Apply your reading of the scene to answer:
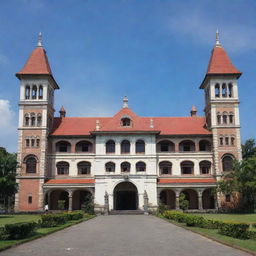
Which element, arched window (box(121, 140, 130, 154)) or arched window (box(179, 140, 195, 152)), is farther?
arched window (box(179, 140, 195, 152))

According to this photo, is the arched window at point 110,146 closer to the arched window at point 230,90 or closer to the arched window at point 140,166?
the arched window at point 140,166

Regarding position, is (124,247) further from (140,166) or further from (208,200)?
(208,200)

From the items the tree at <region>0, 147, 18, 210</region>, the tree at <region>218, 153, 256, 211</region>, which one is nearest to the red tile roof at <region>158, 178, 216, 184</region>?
the tree at <region>218, 153, 256, 211</region>

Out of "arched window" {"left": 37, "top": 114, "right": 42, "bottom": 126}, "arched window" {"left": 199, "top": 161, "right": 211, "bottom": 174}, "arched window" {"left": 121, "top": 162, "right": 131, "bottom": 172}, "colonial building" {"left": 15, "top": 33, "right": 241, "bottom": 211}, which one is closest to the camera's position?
"colonial building" {"left": 15, "top": 33, "right": 241, "bottom": 211}

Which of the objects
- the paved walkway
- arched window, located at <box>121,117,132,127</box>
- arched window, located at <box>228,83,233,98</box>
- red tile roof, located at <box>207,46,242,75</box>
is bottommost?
the paved walkway

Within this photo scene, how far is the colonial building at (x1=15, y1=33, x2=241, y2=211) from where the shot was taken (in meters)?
45.0

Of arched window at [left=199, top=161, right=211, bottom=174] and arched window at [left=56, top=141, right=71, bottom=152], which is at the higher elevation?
arched window at [left=56, top=141, right=71, bottom=152]

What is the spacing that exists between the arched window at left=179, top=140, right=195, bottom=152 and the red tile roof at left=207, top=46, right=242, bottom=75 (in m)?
10.4

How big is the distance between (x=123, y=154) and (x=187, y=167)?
9.55 metres

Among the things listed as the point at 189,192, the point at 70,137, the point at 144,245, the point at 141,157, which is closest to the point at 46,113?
the point at 70,137

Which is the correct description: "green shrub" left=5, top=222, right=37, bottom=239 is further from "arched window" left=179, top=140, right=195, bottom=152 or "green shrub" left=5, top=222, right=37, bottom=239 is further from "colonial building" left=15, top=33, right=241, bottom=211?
"arched window" left=179, top=140, right=195, bottom=152

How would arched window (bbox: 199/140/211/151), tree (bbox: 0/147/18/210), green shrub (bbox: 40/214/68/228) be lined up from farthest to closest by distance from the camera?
arched window (bbox: 199/140/211/151), tree (bbox: 0/147/18/210), green shrub (bbox: 40/214/68/228)

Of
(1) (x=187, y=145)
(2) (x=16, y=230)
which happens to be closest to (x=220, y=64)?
(1) (x=187, y=145)

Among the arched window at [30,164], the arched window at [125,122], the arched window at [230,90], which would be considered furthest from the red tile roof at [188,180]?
the arched window at [30,164]
